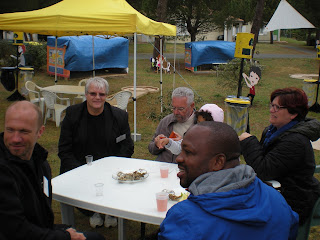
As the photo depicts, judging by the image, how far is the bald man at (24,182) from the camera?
5.76 ft

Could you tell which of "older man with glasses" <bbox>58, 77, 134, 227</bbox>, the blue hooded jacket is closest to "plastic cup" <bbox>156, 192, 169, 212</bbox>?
the blue hooded jacket

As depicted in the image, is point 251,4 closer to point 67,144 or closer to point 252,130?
point 252,130

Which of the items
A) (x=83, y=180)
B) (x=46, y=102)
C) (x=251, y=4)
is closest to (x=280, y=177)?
(x=83, y=180)

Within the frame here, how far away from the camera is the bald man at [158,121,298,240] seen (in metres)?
1.16

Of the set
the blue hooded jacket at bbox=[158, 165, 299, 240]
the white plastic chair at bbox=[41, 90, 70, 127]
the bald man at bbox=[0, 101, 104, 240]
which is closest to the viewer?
the blue hooded jacket at bbox=[158, 165, 299, 240]

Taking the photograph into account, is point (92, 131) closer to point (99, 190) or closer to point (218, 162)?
point (99, 190)

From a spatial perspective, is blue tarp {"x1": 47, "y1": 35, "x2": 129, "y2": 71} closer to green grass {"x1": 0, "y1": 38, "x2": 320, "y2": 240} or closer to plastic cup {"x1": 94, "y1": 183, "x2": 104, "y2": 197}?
green grass {"x1": 0, "y1": 38, "x2": 320, "y2": 240}

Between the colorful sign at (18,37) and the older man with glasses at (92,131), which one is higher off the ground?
the colorful sign at (18,37)

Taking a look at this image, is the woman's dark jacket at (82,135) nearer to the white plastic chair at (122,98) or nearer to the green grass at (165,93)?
the green grass at (165,93)

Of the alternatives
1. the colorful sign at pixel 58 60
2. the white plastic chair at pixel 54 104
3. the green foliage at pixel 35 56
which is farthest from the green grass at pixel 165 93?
the green foliage at pixel 35 56

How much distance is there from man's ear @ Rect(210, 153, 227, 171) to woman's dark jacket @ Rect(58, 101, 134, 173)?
2.24 m

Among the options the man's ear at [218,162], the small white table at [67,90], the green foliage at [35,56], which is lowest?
the small white table at [67,90]

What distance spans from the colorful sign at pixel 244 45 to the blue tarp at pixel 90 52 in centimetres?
1016

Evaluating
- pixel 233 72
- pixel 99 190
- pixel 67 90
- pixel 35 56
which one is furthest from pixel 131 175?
pixel 35 56
